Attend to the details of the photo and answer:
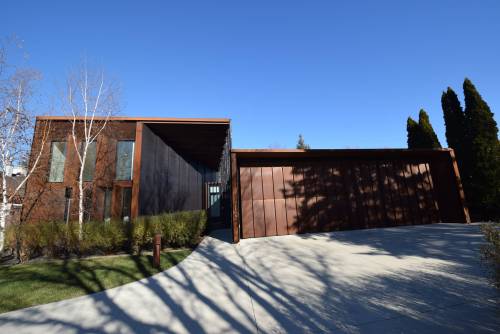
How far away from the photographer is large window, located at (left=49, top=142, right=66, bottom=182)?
35.1ft

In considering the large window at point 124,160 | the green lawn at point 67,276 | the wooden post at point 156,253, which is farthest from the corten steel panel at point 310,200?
the large window at point 124,160

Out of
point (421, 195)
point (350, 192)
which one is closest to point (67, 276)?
point (350, 192)

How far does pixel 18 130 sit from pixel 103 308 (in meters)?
10.2

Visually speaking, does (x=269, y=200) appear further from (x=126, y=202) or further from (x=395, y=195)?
(x=126, y=202)

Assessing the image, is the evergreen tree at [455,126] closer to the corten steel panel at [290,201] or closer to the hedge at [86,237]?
the corten steel panel at [290,201]

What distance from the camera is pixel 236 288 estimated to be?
449 cm

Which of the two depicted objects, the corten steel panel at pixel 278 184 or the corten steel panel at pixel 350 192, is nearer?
the corten steel panel at pixel 278 184

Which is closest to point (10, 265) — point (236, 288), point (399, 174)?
point (236, 288)

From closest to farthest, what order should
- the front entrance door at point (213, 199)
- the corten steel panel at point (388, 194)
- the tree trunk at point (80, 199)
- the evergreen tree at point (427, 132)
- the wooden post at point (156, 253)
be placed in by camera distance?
the wooden post at point (156, 253), the tree trunk at point (80, 199), the corten steel panel at point (388, 194), the evergreen tree at point (427, 132), the front entrance door at point (213, 199)

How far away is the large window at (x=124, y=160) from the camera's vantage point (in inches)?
437

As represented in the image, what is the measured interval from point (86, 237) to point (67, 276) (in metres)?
2.34

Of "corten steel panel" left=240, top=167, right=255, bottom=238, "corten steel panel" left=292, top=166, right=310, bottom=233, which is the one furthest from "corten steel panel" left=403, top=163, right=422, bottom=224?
"corten steel panel" left=240, top=167, right=255, bottom=238

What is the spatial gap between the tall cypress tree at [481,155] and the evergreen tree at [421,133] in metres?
2.75

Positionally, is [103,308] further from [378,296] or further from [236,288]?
[378,296]
